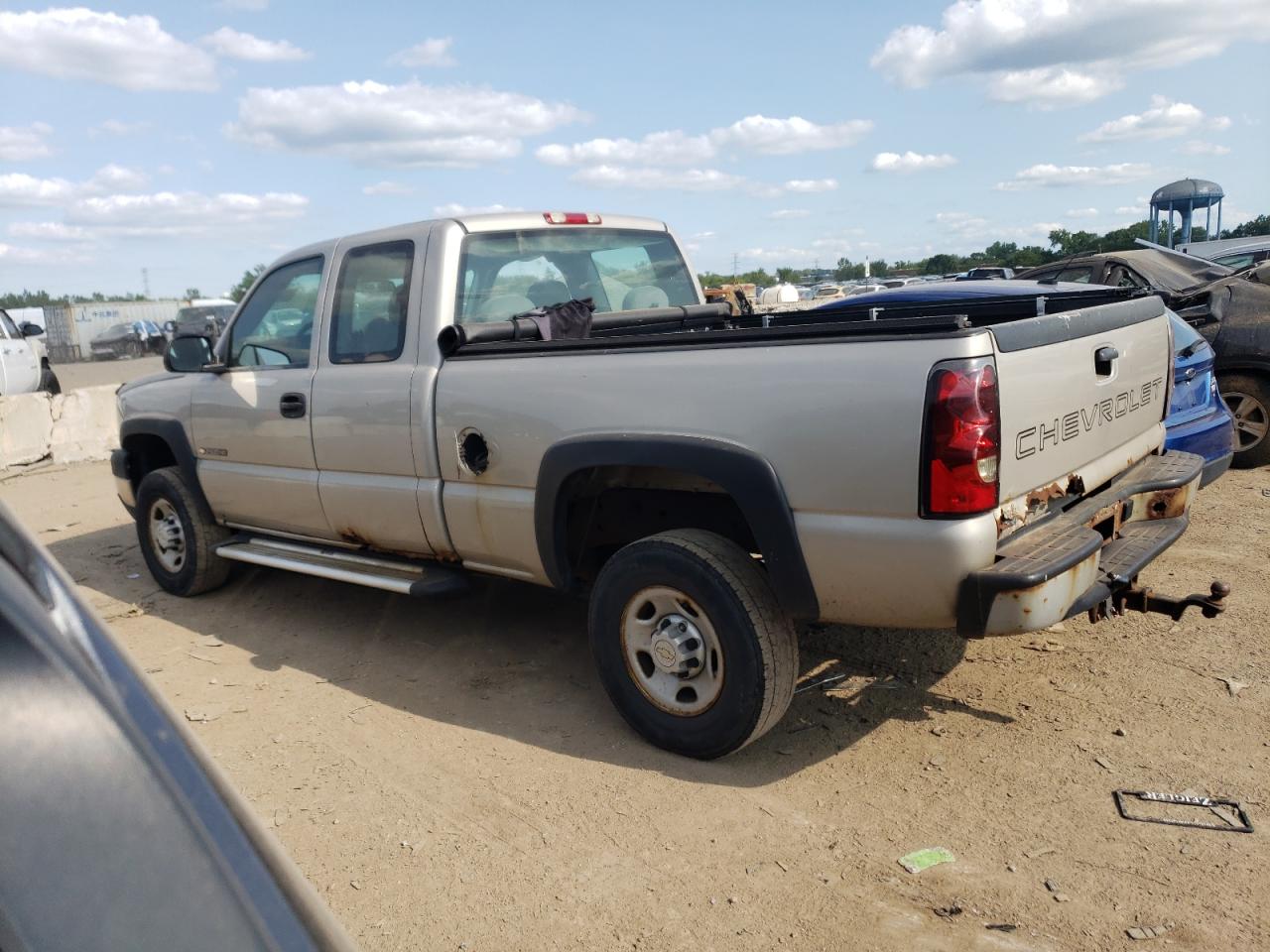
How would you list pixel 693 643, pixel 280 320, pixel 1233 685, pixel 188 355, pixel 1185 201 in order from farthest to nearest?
pixel 1185 201 < pixel 188 355 < pixel 280 320 < pixel 1233 685 < pixel 693 643


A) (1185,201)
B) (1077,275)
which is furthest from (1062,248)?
(1077,275)

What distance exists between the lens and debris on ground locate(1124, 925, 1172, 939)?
2586mm

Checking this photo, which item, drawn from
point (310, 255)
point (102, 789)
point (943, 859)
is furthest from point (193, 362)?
point (102, 789)

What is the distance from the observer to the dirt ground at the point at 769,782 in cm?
277

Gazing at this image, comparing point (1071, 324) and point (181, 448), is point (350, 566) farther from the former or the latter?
point (1071, 324)

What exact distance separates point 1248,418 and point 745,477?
6218 millimetres

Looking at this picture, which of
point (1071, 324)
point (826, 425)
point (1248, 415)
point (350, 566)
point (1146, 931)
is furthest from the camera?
point (1248, 415)

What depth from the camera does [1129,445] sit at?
4.09 metres

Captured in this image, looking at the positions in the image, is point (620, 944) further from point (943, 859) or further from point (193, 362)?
point (193, 362)

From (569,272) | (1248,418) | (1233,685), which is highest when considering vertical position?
(569,272)

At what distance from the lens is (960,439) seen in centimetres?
294

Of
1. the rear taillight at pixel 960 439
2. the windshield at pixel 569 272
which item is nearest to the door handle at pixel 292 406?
the windshield at pixel 569 272

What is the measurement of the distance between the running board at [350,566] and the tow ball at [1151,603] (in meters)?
2.61

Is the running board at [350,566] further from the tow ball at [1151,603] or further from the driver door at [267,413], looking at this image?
the tow ball at [1151,603]
